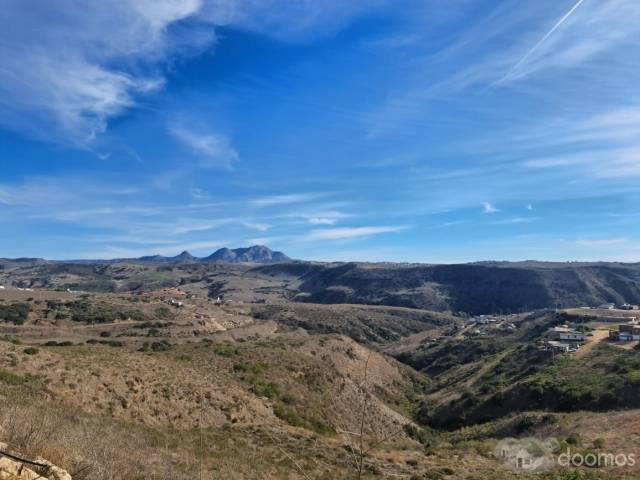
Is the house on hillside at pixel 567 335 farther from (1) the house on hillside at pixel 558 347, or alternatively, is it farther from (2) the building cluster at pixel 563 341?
(1) the house on hillside at pixel 558 347

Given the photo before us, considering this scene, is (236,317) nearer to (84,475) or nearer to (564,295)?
(84,475)

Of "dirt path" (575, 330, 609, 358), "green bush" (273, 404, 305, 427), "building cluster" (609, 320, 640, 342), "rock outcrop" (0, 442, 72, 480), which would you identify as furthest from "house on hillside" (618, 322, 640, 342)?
"rock outcrop" (0, 442, 72, 480)

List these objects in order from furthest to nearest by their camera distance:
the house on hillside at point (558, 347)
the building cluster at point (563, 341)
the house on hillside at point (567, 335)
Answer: the house on hillside at point (567, 335) → the building cluster at point (563, 341) → the house on hillside at point (558, 347)

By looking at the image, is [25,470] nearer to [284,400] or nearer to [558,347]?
[284,400]

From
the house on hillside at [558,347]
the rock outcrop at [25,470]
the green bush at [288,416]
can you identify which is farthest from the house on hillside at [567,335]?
the rock outcrop at [25,470]

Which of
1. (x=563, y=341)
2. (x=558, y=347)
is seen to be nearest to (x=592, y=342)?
(x=563, y=341)

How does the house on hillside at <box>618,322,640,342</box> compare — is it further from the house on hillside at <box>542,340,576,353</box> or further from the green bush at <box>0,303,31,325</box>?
the green bush at <box>0,303,31,325</box>

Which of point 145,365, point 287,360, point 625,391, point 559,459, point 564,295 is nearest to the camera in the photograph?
point 559,459

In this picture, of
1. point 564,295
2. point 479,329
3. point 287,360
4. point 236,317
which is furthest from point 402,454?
point 564,295
